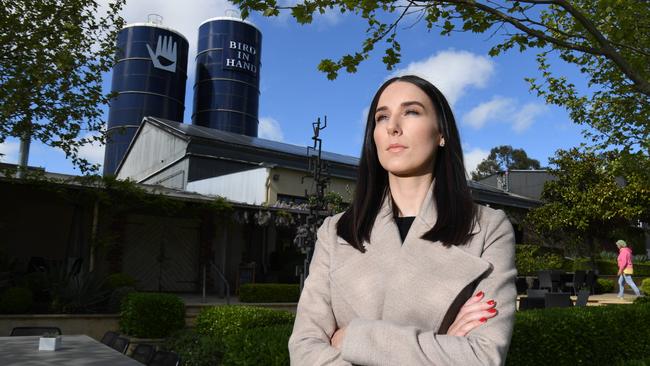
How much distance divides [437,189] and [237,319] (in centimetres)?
718

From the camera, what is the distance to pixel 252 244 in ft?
60.7

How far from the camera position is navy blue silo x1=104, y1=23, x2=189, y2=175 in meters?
50.8

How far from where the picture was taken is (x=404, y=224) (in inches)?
69.4

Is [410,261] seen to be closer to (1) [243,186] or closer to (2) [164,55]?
(1) [243,186]

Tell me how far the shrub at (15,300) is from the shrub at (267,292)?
5068 millimetres

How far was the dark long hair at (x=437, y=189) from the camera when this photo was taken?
1.61 m

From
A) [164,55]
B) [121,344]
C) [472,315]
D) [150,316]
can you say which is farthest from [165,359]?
[164,55]

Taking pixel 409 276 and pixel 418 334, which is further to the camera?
pixel 409 276

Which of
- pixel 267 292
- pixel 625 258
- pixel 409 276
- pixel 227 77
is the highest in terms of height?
pixel 227 77

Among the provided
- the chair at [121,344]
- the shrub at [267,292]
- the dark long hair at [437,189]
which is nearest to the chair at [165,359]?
the chair at [121,344]

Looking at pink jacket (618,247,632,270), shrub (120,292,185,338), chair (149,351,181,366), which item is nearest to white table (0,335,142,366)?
chair (149,351,181,366)

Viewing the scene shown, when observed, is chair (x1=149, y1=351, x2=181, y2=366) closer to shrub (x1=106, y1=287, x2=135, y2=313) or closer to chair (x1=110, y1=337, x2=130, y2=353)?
chair (x1=110, y1=337, x2=130, y2=353)

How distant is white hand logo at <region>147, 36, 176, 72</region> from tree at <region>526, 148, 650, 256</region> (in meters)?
41.3

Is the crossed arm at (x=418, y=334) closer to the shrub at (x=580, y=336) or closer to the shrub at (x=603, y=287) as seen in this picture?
the shrub at (x=580, y=336)
